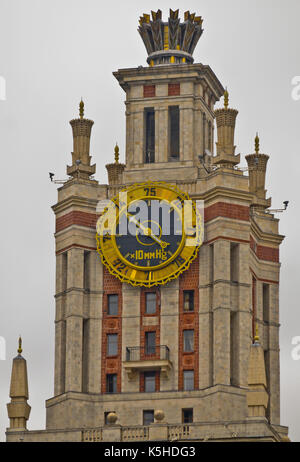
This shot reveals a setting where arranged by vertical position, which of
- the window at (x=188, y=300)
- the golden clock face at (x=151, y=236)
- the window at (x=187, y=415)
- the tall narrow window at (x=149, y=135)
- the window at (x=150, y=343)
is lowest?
the window at (x=187, y=415)

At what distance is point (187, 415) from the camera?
17838 cm

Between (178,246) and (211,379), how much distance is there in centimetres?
928

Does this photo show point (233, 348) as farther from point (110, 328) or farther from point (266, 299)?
point (266, 299)

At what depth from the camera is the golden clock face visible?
181 metres

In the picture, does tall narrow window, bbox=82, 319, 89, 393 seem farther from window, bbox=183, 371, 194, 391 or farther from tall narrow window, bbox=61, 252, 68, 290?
window, bbox=183, 371, 194, 391

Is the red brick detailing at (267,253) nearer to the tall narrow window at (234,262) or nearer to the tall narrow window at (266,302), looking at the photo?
the tall narrow window at (266,302)

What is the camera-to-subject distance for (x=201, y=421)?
176750 mm

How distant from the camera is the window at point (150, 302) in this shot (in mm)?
181750

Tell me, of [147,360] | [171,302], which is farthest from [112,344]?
[171,302]

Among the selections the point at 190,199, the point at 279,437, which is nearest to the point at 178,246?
the point at 190,199

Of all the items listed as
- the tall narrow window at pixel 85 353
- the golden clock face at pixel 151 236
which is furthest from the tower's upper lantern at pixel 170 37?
the tall narrow window at pixel 85 353

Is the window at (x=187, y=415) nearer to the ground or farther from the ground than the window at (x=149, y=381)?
nearer to the ground

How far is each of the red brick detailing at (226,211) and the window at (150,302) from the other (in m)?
6.14
